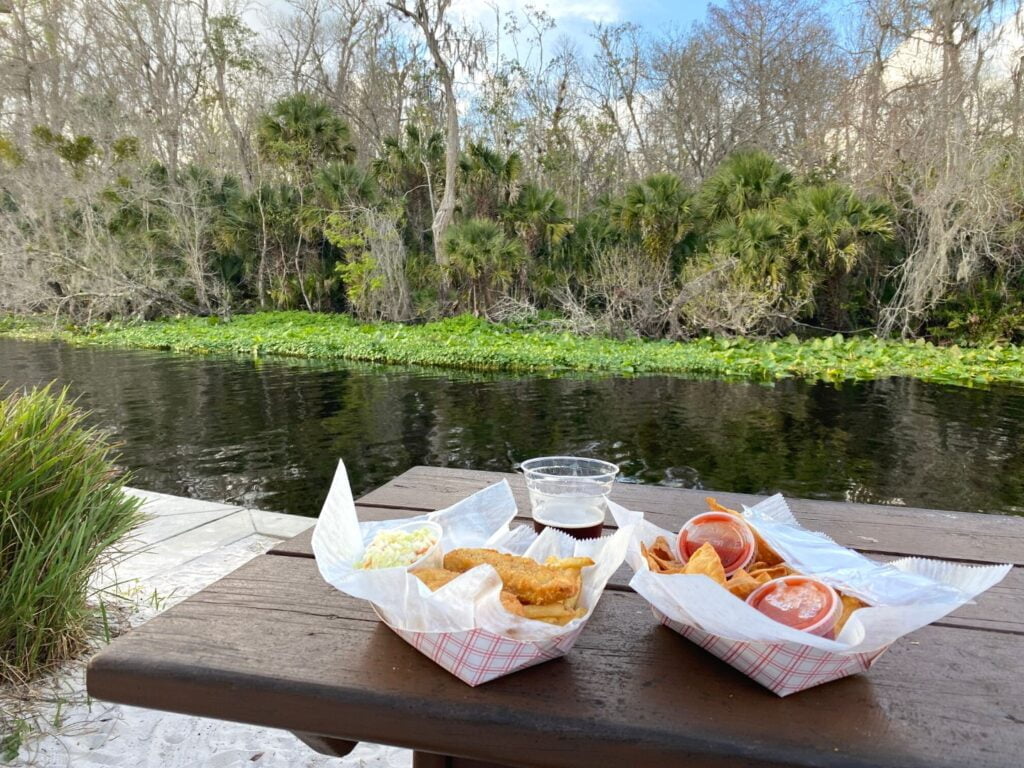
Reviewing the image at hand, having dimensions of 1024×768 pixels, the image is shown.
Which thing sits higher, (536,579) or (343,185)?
(343,185)

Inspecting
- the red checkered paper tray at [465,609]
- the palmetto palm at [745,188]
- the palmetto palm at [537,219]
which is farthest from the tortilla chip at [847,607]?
the palmetto palm at [537,219]

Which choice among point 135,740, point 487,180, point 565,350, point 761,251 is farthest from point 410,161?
point 135,740

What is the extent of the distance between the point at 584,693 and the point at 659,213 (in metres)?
12.2

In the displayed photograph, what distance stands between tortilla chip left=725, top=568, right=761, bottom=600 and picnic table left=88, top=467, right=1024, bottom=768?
92mm

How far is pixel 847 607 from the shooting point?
0.79 meters

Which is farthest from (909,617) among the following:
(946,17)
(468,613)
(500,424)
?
(946,17)

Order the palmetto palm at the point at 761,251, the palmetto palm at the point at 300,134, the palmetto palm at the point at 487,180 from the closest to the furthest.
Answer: the palmetto palm at the point at 761,251
the palmetto palm at the point at 487,180
the palmetto palm at the point at 300,134

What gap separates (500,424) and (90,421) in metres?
4.03

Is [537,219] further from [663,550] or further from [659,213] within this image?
[663,550]

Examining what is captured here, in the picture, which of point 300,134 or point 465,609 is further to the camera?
point 300,134

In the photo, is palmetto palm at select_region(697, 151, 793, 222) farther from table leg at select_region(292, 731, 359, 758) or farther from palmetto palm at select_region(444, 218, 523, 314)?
table leg at select_region(292, 731, 359, 758)

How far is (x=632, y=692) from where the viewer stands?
78 cm

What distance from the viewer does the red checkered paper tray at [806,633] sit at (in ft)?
2.34

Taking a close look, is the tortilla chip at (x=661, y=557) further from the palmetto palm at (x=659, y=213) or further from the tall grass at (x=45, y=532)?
the palmetto palm at (x=659, y=213)
